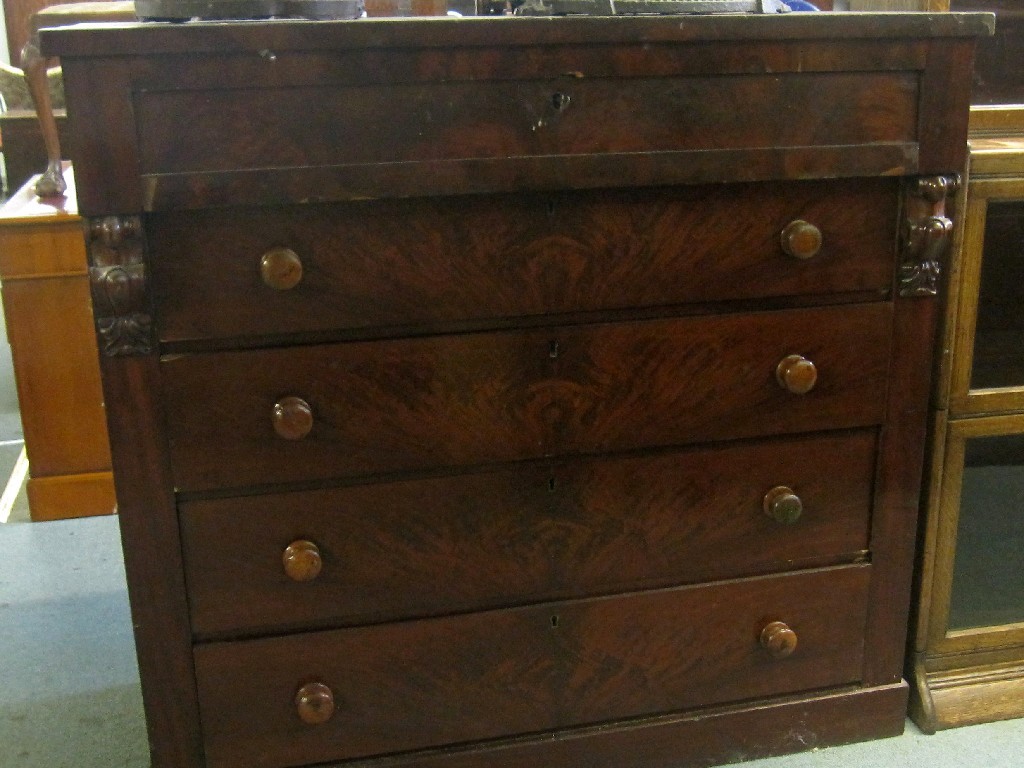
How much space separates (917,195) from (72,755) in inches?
53.6

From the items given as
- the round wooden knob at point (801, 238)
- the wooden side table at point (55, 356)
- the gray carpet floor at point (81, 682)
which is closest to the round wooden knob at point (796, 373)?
the round wooden knob at point (801, 238)

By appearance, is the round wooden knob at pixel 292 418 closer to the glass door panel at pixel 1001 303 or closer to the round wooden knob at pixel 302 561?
the round wooden knob at pixel 302 561

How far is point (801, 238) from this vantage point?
1251 mm

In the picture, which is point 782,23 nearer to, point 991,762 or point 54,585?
point 991,762

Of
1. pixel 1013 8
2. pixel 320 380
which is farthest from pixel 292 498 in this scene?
pixel 1013 8

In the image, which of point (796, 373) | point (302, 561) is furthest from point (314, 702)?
point (796, 373)

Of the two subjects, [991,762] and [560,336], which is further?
[991,762]

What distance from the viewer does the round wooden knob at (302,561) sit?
4.00 ft

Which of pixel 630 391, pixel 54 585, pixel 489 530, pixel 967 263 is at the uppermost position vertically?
pixel 967 263

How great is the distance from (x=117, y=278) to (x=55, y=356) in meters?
1.23

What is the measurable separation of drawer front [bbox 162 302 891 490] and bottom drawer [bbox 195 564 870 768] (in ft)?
0.71

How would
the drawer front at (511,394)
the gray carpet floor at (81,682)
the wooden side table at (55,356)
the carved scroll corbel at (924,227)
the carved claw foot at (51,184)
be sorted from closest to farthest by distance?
the drawer front at (511,394), the carved scroll corbel at (924,227), the gray carpet floor at (81,682), the wooden side table at (55,356), the carved claw foot at (51,184)

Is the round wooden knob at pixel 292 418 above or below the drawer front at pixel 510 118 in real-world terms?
below

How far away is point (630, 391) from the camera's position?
1278 millimetres
